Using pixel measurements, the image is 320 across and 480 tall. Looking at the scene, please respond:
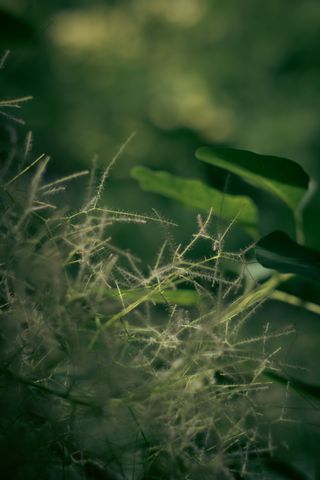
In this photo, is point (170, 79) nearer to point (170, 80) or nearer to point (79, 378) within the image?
point (170, 80)

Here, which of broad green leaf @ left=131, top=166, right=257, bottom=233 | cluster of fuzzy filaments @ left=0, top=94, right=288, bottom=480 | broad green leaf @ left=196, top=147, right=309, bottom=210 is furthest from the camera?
broad green leaf @ left=131, top=166, right=257, bottom=233

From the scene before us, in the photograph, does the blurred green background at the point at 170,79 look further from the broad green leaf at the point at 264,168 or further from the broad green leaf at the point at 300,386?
the broad green leaf at the point at 300,386

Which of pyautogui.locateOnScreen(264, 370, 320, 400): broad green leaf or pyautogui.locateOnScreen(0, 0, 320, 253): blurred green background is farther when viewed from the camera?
pyautogui.locateOnScreen(0, 0, 320, 253): blurred green background

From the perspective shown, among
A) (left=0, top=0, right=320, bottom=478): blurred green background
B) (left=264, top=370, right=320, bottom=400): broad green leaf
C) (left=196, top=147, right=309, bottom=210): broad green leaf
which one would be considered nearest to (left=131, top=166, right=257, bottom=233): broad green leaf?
(left=196, top=147, right=309, bottom=210): broad green leaf

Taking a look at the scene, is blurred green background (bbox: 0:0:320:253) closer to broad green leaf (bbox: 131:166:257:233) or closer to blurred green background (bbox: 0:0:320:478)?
blurred green background (bbox: 0:0:320:478)

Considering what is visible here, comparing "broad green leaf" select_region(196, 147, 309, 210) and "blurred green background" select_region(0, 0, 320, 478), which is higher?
"broad green leaf" select_region(196, 147, 309, 210)

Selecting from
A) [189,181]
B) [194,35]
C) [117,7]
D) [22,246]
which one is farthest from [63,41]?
[22,246]
